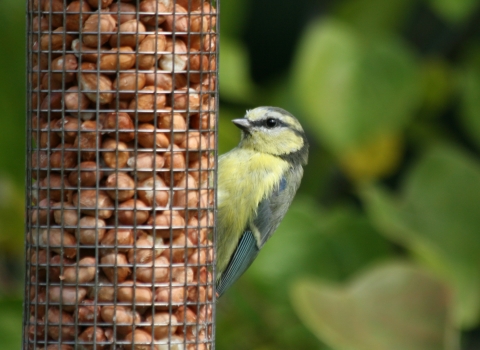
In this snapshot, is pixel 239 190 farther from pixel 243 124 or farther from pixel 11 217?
pixel 11 217

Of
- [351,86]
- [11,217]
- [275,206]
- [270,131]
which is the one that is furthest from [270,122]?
[11,217]

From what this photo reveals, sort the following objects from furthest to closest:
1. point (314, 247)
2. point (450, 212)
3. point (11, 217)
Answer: point (11, 217) → point (450, 212) → point (314, 247)

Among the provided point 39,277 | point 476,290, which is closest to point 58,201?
point 39,277

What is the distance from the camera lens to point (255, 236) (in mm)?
4660

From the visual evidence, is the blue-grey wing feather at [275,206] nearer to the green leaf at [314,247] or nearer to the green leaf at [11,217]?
the green leaf at [314,247]

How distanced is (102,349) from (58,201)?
0.62m

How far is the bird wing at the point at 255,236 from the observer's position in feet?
14.3

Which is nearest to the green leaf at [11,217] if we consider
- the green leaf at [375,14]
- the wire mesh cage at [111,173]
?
the wire mesh cage at [111,173]

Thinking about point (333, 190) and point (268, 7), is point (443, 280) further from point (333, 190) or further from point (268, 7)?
point (268, 7)

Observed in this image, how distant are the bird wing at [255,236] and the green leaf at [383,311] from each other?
0.32m

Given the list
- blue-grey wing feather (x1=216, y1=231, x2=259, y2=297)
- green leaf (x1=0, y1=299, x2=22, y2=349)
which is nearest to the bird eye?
blue-grey wing feather (x1=216, y1=231, x2=259, y2=297)

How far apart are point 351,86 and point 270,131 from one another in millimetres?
1028

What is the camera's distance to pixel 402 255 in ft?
19.8

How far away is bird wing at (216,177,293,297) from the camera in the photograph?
4371mm
